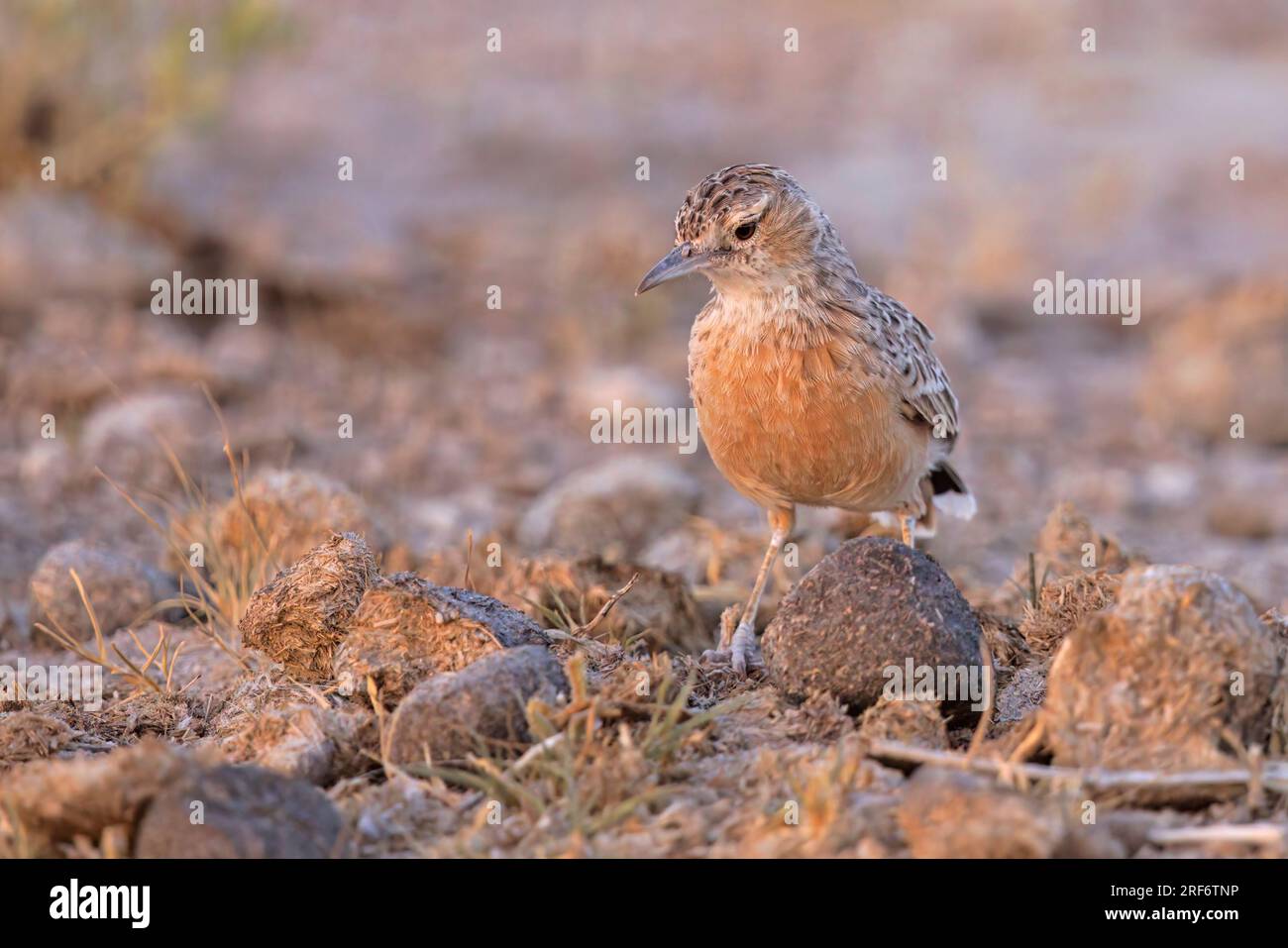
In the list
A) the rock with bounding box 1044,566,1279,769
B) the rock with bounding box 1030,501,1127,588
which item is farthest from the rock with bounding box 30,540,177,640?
the rock with bounding box 1044,566,1279,769

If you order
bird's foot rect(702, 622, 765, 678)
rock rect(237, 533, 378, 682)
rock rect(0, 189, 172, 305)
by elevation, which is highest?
rock rect(0, 189, 172, 305)

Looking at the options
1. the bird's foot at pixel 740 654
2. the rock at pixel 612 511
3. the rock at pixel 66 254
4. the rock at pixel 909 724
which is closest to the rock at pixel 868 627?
the rock at pixel 909 724

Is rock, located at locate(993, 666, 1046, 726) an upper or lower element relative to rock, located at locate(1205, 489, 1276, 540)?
lower

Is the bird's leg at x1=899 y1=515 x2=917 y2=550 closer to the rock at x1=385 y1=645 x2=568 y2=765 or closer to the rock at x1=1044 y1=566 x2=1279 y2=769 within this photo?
the rock at x1=1044 y1=566 x2=1279 y2=769

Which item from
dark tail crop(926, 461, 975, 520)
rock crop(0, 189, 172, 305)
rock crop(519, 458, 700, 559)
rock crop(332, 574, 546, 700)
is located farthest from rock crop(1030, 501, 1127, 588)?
rock crop(0, 189, 172, 305)

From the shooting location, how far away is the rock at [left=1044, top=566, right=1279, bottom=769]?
369cm

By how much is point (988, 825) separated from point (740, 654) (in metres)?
1.69

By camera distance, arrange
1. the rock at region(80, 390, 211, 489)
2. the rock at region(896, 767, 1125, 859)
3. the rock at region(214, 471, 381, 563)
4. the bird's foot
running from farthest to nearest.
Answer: the rock at region(80, 390, 211, 489) → the rock at region(214, 471, 381, 563) → the bird's foot → the rock at region(896, 767, 1125, 859)

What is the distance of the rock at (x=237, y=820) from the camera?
332 cm

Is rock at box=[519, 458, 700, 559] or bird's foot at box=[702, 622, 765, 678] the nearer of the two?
bird's foot at box=[702, 622, 765, 678]

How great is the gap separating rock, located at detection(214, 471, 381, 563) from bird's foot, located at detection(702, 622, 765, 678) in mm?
1646

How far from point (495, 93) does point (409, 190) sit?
2.73 m

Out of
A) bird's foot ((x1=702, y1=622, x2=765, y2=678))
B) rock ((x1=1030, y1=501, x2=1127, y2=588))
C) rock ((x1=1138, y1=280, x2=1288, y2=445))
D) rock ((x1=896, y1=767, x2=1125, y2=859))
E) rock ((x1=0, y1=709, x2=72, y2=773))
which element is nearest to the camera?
rock ((x1=896, y1=767, x2=1125, y2=859))
